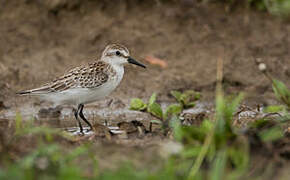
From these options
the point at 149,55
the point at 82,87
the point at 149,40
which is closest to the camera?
the point at 82,87

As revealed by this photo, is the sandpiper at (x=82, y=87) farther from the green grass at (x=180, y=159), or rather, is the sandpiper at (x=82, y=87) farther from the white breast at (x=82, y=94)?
the green grass at (x=180, y=159)

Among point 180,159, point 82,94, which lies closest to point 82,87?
point 82,94

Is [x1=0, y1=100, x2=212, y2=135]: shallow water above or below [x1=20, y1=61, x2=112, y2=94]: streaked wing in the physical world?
below

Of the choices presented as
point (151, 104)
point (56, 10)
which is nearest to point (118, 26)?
point (56, 10)

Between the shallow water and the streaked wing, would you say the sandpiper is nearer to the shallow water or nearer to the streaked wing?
the streaked wing

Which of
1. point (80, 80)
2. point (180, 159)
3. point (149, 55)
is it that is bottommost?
point (180, 159)

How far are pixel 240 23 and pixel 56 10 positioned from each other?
3154mm

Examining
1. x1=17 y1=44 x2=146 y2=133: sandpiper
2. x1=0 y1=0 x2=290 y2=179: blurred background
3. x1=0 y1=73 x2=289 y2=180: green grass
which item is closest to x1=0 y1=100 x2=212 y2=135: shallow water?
x1=0 y1=0 x2=290 y2=179: blurred background

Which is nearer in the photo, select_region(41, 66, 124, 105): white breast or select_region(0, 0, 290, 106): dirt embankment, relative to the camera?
select_region(41, 66, 124, 105): white breast

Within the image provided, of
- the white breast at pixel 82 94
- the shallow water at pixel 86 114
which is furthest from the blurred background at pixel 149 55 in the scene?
the white breast at pixel 82 94

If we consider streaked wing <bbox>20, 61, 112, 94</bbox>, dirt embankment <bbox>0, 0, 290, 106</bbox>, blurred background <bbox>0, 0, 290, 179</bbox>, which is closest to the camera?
blurred background <bbox>0, 0, 290, 179</bbox>

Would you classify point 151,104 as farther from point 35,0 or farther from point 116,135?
point 35,0

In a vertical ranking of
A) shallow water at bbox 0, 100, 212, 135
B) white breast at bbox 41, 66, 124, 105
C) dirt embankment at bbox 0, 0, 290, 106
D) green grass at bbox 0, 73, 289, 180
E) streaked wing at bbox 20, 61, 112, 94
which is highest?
dirt embankment at bbox 0, 0, 290, 106

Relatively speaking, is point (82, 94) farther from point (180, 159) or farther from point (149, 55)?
point (180, 159)
